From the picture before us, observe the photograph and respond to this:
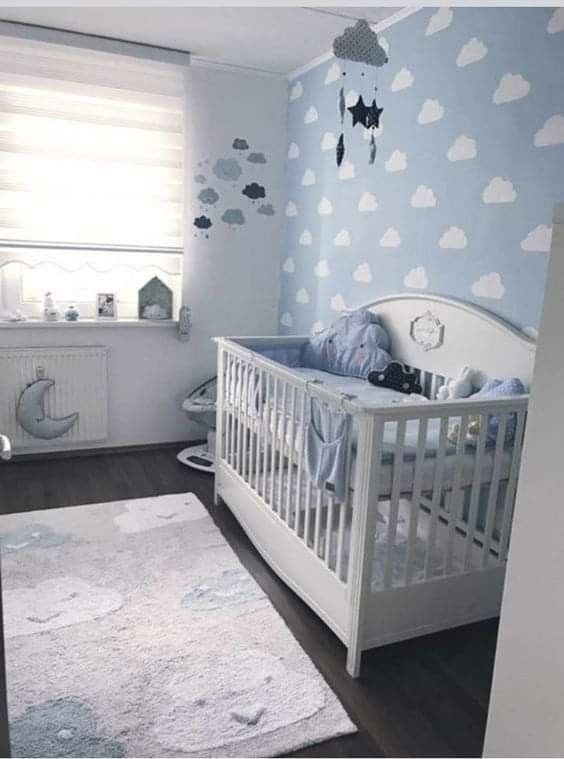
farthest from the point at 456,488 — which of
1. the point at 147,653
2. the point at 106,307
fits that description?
the point at 106,307

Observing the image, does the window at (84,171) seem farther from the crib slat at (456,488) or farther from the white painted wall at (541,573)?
the white painted wall at (541,573)

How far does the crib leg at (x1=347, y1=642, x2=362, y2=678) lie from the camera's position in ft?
5.80

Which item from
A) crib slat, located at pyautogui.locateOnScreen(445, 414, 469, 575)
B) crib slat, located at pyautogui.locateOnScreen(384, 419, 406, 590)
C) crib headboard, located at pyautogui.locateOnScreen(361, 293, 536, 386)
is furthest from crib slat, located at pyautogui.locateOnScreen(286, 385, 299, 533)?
crib headboard, located at pyautogui.locateOnScreen(361, 293, 536, 386)

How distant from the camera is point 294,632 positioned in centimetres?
197

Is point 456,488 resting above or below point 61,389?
above

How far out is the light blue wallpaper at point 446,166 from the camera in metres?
2.05

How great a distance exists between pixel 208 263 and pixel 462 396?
2.00m

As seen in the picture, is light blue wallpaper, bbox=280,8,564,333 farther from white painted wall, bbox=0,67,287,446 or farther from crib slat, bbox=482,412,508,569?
crib slat, bbox=482,412,508,569

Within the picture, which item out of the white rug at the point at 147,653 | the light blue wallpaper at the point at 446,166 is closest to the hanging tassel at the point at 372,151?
the light blue wallpaper at the point at 446,166

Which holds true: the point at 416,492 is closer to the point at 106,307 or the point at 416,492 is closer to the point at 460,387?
the point at 460,387

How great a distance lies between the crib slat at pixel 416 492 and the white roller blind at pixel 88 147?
7.73 feet

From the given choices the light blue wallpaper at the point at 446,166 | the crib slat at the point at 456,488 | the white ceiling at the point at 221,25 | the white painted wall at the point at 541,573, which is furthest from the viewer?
the white ceiling at the point at 221,25

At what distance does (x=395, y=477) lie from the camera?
1753mm

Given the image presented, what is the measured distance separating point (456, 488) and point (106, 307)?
244cm
